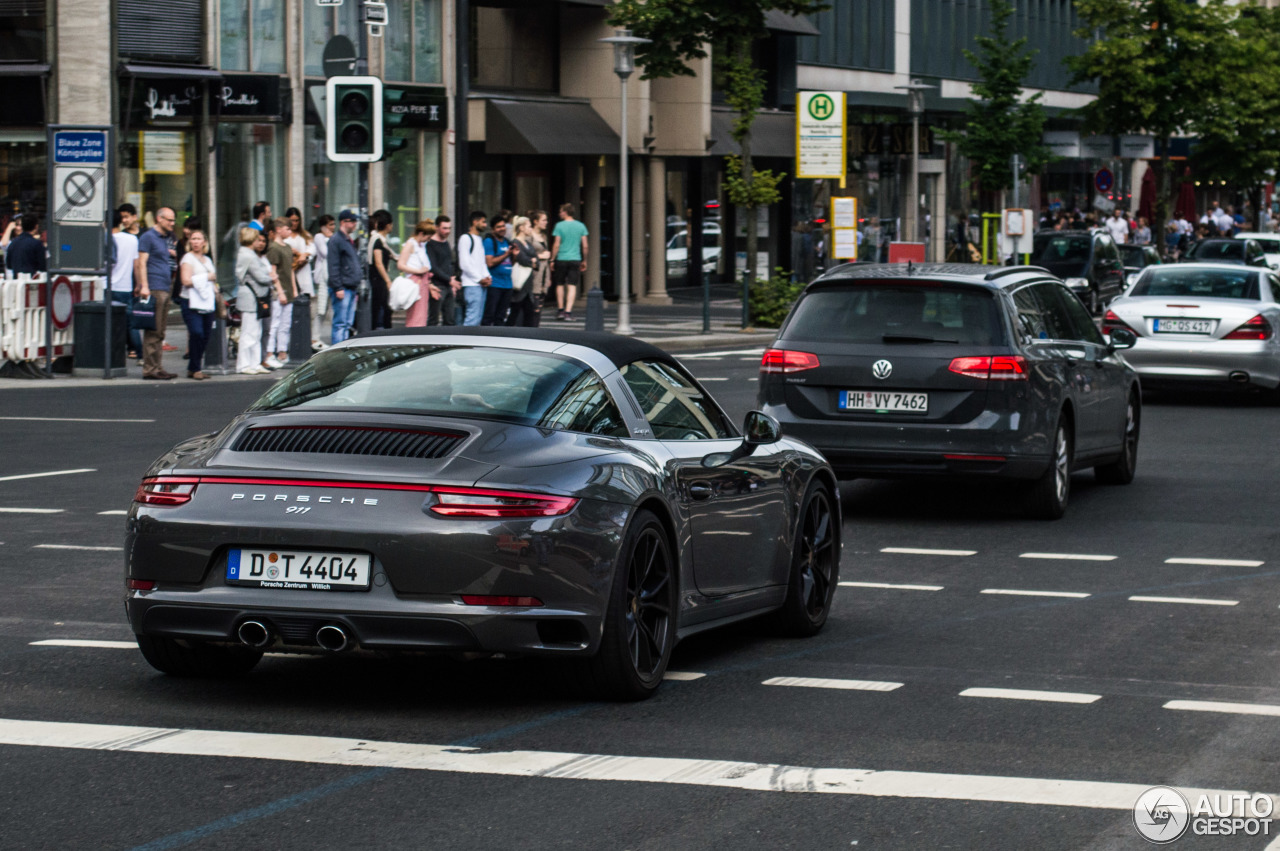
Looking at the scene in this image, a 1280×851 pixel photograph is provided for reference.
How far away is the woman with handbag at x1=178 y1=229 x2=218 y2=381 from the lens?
22.7 meters

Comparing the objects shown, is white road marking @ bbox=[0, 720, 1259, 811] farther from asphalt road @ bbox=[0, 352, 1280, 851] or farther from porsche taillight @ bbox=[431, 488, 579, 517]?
porsche taillight @ bbox=[431, 488, 579, 517]

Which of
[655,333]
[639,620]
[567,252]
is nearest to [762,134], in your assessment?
[567,252]

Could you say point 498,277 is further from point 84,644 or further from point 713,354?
point 84,644

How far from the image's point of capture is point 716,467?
25.7 feet

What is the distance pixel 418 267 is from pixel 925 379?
1429cm

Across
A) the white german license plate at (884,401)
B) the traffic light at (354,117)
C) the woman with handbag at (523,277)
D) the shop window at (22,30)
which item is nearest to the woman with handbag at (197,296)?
the traffic light at (354,117)

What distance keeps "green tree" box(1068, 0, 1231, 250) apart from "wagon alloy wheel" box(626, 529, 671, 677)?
154 feet

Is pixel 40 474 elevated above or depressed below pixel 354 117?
below

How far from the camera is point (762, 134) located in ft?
159

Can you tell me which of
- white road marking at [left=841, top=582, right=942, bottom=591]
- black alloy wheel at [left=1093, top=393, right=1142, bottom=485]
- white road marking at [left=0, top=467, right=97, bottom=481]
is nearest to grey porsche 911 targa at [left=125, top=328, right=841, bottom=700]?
white road marking at [left=841, top=582, right=942, bottom=591]

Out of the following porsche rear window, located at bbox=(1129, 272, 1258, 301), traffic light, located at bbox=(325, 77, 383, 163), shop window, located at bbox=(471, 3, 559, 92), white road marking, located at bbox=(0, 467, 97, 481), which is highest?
shop window, located at bbox=(471, 3, 559, 92)

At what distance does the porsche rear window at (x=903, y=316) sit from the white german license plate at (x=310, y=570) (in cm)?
669

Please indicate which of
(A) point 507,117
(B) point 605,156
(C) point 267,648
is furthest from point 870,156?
(C) point 267,648

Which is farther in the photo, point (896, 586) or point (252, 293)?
point (252, 293)
